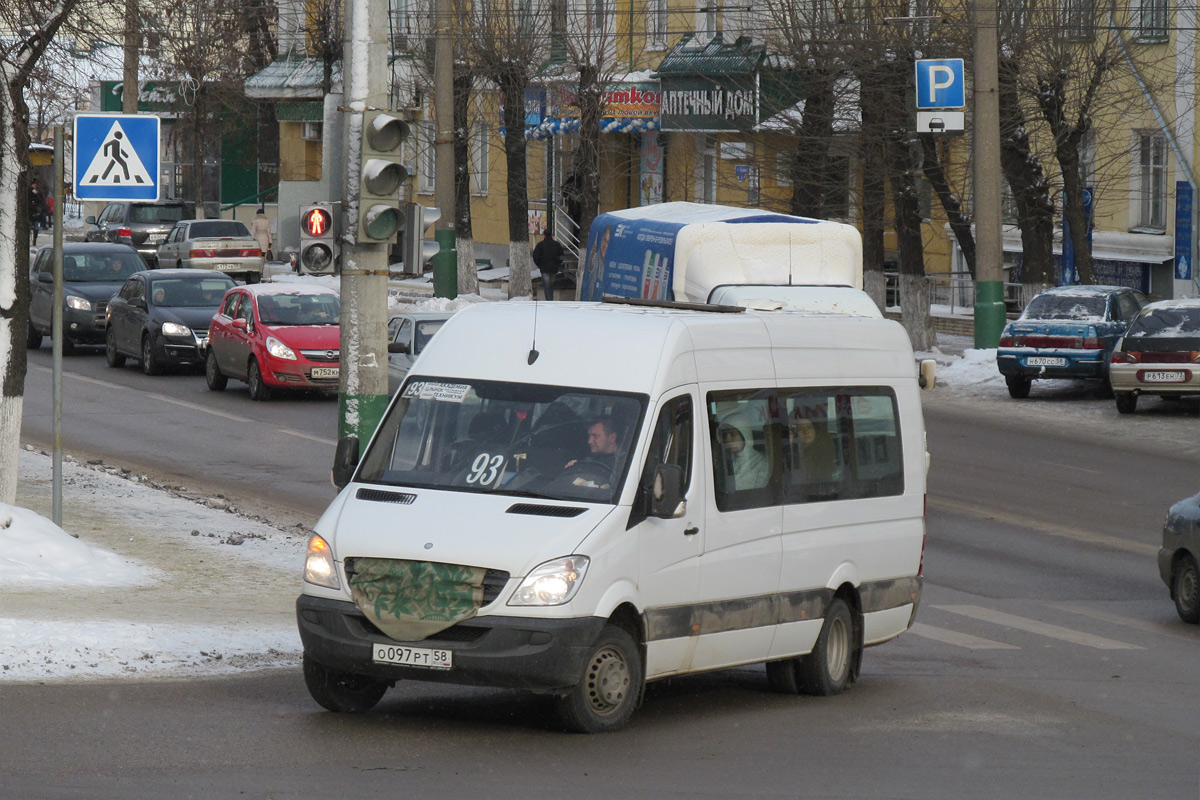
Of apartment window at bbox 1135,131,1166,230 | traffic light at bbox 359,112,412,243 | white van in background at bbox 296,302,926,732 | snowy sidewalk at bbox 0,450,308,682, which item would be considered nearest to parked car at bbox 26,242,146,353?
snowy sidewalk at bbox 0,450,308,682

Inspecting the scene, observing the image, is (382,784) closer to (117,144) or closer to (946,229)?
(117,144)

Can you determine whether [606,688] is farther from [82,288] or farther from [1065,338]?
[82,288]

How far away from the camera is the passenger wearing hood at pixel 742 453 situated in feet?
31.5

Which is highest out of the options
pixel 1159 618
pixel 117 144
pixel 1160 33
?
pixel 1160 33

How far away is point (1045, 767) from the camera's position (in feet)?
27.5

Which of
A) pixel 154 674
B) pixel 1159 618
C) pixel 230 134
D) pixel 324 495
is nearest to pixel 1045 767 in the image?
pixel 154 674

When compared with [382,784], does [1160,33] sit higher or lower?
higher

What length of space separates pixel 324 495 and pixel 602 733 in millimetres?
9899

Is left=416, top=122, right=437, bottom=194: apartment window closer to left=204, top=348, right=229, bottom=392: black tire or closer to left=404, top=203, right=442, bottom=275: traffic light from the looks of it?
left=204, top=348, right=229, bottom=392: black tire

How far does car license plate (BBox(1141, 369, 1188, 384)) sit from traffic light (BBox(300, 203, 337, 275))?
15.1 m

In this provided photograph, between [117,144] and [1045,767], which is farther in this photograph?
[117,144]

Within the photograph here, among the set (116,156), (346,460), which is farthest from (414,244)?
(346,460)

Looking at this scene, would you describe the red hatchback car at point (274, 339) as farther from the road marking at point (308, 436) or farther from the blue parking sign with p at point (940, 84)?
the blue parking sign with p at point (940, 84)

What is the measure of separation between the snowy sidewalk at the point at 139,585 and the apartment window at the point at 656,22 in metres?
28.2
